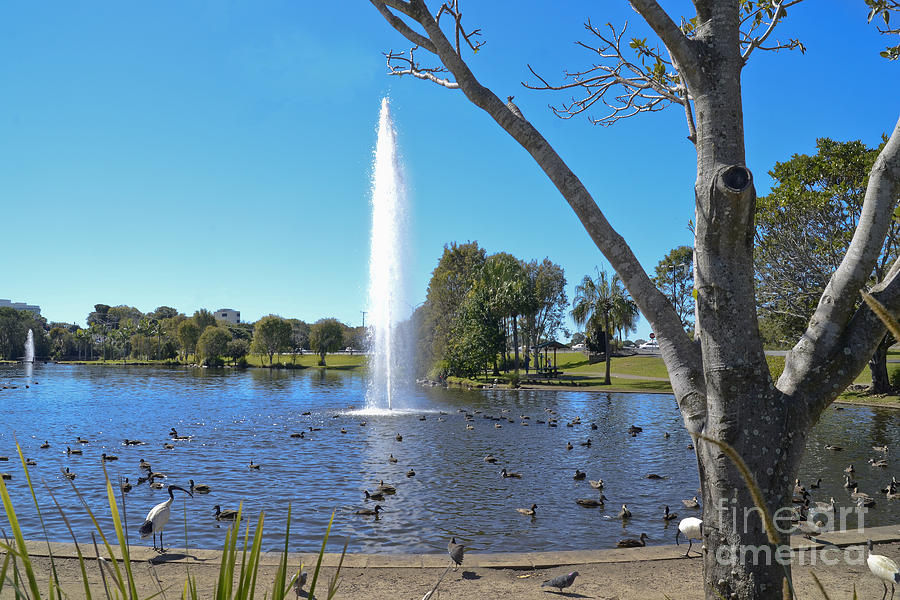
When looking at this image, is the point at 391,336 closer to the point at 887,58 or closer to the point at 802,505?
the point at 802,505

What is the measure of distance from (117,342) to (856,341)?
490 feet

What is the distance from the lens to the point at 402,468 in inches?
686

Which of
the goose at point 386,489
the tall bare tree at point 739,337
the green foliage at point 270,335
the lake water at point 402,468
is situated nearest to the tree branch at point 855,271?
the tall bare tree at point 739,337

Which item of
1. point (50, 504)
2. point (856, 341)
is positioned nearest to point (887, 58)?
point (856, 341)

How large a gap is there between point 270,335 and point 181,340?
22049mm

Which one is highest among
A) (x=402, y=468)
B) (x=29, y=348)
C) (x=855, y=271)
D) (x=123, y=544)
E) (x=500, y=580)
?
(x=855, y=271)

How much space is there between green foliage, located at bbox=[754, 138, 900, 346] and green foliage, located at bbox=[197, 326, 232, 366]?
81.3 metres

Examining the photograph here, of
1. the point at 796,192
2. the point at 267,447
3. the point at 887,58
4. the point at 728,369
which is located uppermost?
the point at 796,192

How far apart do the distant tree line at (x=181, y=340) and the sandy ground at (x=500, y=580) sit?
89210 mm

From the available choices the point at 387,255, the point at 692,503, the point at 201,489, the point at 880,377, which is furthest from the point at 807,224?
the point at 201,489

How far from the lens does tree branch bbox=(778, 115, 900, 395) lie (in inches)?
159

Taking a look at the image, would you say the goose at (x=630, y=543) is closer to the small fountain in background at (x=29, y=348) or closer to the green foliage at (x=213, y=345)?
the green foliage at (x=213, y=345)

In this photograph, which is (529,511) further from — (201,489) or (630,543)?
(201,489)

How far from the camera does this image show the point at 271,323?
94.4m
